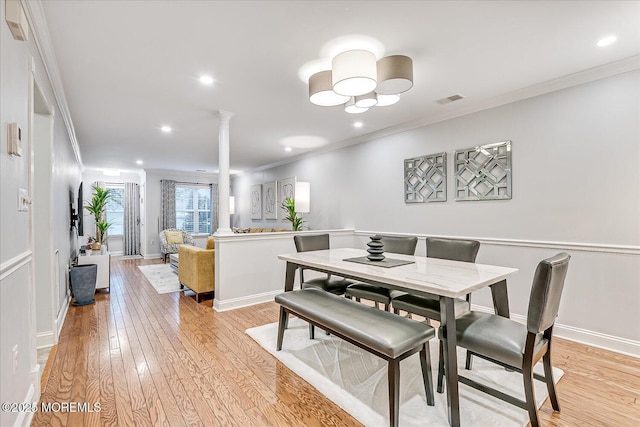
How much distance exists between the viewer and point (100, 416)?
5.76 feet

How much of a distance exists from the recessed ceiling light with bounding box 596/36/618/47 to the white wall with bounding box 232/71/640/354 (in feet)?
1.69

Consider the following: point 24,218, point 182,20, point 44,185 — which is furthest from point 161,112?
point 24,218

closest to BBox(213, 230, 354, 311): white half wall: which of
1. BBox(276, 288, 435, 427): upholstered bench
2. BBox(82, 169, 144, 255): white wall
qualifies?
BBox(276, 288, 435, 427): upholstered bench

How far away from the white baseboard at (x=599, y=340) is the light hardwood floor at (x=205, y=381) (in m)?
0.09

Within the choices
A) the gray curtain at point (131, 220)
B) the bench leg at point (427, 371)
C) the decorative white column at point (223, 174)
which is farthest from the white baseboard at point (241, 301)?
the gray curtain at point (131, 220)

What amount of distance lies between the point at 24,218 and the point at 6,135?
60 centimetres

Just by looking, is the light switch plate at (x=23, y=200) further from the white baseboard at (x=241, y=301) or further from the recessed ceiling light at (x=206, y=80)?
the white baseboard at (x=241, y=301)

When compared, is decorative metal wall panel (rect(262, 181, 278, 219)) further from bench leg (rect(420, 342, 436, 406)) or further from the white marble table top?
bench leg (rect(420, 342, 436, 406))

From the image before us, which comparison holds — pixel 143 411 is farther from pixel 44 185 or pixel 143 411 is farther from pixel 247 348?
pixel 44 185

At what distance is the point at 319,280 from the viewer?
3086mm

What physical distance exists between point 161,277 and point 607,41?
6628mm

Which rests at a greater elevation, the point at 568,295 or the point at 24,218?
the point at 24,218

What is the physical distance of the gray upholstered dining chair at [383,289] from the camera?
8.78ft

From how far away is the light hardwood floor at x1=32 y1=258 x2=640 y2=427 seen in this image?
176cm
